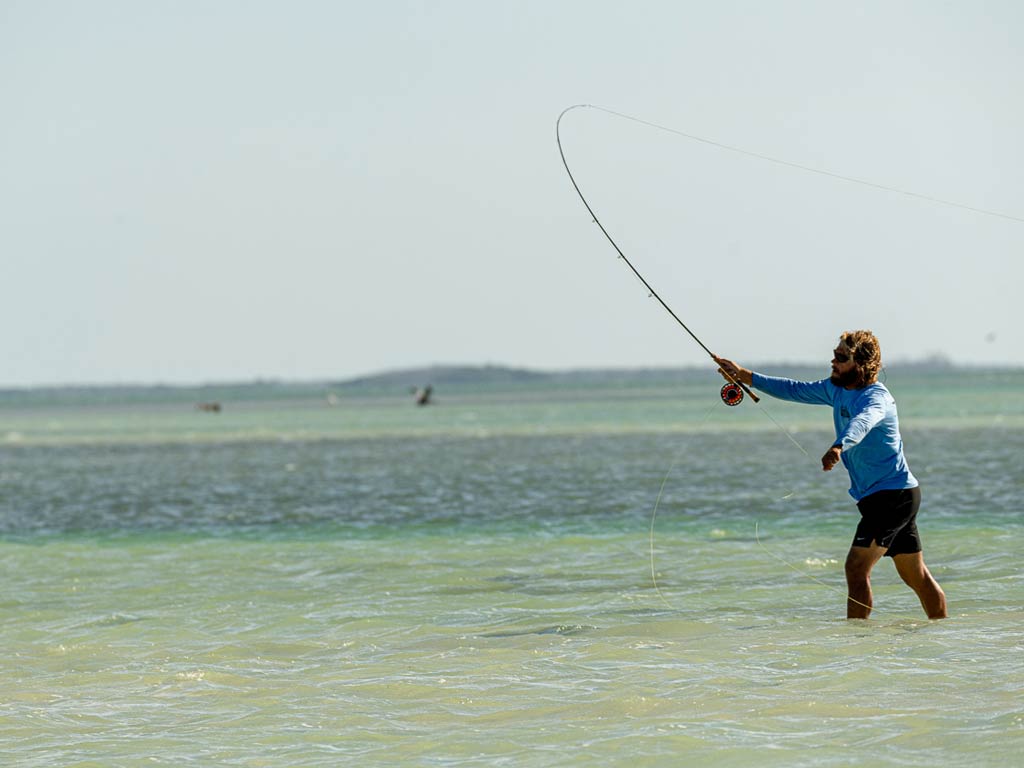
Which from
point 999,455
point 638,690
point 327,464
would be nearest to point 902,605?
point 638,690

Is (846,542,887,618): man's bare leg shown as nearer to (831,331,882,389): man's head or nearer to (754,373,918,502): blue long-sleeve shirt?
(754,373,918,502): blue long-sleeve shirt

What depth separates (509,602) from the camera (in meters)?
9.37

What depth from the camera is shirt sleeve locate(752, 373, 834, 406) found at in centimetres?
731

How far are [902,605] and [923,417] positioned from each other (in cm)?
3791

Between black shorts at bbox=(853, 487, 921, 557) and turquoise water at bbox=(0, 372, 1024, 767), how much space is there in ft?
1.78

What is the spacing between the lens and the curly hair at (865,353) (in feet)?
23.2

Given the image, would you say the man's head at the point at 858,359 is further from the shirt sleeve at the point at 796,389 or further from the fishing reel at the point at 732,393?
the fishing reel at the point at 732,393

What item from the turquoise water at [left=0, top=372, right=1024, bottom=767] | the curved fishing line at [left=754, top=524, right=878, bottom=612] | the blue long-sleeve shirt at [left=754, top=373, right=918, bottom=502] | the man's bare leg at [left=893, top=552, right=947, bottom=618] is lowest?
the turquoise water at [left=0, top=372, right=1024, bottom=767]

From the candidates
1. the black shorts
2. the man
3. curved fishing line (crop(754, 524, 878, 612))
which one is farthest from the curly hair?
curved fishing line (crop(754, 524, 878, 612))

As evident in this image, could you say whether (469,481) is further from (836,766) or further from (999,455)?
(836,766)

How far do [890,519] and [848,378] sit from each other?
0.78m

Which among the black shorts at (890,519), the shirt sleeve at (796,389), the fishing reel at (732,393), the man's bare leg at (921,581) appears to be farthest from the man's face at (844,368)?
the man's bare leg at (921,581)

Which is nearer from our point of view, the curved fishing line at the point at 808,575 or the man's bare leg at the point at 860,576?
the man's bare leg at the point at 860,576

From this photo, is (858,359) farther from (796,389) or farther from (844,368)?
(796,389)
